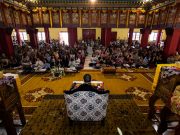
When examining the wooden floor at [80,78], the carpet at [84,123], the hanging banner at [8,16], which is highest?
the hanging banner at [8,16]

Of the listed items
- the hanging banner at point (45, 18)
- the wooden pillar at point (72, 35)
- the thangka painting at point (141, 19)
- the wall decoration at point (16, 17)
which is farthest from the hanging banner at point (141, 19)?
the wall decoration at point (16, 17)

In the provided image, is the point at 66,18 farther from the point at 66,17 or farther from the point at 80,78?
the point at 80,78

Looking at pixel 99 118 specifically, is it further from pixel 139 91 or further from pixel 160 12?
pixel 160 12

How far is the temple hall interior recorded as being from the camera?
3121 mm

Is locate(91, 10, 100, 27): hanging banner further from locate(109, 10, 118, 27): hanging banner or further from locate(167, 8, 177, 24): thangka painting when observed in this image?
locate(167, 8, 177, 24): thangka painting

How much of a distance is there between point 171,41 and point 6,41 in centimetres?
1015

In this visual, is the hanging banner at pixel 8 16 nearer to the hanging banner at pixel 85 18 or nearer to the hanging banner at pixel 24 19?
the hanging banner at pixel 24 19

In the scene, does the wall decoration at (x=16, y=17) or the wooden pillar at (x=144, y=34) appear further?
the wooden pillar at (x=144, y=34)

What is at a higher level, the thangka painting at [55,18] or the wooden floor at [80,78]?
the thangka painting at [55,18]

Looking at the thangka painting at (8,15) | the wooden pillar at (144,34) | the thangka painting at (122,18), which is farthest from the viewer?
the wooden pillar at (144,34)

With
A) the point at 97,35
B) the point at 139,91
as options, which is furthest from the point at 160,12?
the point at 97,35

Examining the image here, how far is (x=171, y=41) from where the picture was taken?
801 centimetres

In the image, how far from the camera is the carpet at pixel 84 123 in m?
3.29

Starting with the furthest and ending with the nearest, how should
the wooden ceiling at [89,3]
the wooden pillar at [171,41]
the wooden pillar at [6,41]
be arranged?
the wooden ceiling at [89,3] < the wooden pillar at [6,41] < the wooden pillar at [171,41]
